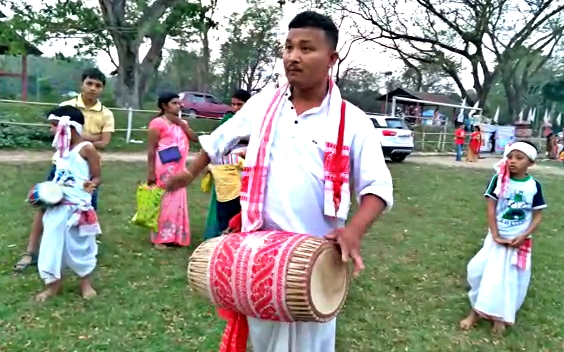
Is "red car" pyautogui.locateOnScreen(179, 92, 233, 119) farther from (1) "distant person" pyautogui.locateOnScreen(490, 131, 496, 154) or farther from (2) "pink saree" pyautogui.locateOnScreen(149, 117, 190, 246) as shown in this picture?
(2) "pink saree" pyautogui.locateOnScreen(149, 117, 190, 246)

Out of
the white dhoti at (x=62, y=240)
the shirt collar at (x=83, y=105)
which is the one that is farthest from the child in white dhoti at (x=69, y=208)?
the shirt collar at (x=83, y=105)

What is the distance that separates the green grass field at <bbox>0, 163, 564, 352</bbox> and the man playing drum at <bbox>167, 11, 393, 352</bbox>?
1.83 m

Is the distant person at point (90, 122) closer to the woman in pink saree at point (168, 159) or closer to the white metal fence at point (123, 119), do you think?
the woman in pink saree at point (168, 159)

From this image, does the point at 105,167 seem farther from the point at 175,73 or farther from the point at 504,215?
the point at 175,73

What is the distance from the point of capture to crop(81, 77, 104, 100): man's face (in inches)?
210

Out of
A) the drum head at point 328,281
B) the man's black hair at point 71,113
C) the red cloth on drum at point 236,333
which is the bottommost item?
the red cloth on drum at point 236,333

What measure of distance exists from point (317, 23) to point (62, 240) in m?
2.95

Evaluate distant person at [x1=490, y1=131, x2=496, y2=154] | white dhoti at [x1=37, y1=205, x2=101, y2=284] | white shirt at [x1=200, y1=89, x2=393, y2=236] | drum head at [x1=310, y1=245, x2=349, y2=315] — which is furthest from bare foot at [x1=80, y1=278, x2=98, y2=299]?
distant person at [x1=490, y1=131, x2=496, y2=154]

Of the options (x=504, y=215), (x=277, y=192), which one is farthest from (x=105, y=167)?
(x=277, y=192)

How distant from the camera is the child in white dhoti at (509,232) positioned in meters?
4.41

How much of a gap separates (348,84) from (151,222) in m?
47.1

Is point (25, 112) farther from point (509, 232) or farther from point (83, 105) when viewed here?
point (509, 232)

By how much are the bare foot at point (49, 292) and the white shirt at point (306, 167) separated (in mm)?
2836

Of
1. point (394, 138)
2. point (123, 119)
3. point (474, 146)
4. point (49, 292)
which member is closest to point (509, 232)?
point (49, 292)
